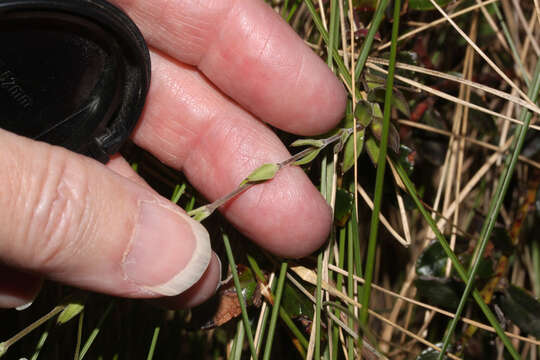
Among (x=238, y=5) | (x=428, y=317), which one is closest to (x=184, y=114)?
(x=238, y=5)

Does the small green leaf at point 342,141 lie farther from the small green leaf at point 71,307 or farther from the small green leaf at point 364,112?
the small green leaf at point 71,307

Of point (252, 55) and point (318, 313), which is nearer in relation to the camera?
point (318, 313)

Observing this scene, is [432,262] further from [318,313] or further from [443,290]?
[318,313]

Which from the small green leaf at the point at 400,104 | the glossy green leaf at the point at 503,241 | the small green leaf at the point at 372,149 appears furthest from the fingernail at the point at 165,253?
the glossy green leaf at the point at 503,241

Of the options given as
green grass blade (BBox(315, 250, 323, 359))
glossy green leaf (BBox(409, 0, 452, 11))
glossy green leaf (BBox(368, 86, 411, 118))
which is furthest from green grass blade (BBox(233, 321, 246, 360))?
glossy green leaf (BBox(409, 0, 452, 11))

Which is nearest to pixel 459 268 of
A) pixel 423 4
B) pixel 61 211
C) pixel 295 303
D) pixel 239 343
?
pixel 295 303

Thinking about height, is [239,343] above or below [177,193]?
below
